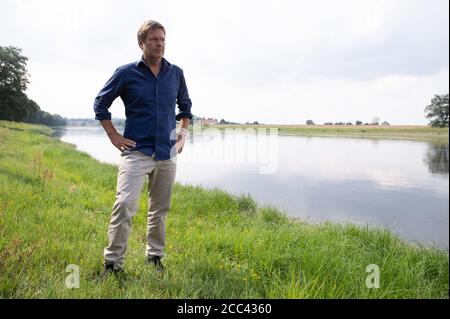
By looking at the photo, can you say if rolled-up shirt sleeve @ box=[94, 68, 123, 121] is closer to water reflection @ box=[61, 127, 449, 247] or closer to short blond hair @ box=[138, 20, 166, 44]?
short blond hair @ box=[138, 20, 166, 44]

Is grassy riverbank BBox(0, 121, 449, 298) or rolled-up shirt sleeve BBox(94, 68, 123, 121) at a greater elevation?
rolled-up shirt sleeve BBox(94, 68, 123, 121)

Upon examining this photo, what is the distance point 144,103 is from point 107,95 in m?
0.33

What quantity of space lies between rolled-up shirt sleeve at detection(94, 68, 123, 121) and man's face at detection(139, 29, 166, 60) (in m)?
0.31

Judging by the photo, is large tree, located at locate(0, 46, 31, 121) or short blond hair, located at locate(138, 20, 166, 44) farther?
large tree, located at locate(0, 46, 31, 121)

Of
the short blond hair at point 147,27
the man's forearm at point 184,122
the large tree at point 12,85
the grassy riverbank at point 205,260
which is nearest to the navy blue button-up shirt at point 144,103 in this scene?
the short blond hair at point 147,27

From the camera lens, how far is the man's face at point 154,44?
3141 mm

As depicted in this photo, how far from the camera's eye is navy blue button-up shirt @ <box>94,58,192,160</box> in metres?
3.18

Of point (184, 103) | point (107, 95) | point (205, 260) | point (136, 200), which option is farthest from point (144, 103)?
point (205, 260)

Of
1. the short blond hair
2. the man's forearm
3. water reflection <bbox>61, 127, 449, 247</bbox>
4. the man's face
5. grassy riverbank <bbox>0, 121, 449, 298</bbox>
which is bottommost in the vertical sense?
water reflection <bbox>61, 127, 449, 247</bbox>

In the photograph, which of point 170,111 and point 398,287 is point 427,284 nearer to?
point 398,287

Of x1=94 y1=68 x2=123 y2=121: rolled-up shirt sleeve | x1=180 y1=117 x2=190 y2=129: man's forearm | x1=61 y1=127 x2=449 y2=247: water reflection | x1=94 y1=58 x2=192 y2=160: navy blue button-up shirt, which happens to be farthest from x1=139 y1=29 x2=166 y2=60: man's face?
x1=61 y1=127 x2=449 y2=247: water reflection
